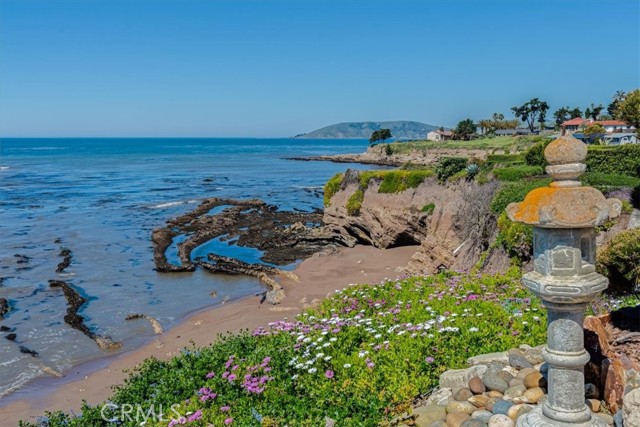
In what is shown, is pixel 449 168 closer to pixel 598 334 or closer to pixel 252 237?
pixel 252 237

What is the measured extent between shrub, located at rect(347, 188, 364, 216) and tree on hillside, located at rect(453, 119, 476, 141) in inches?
3869

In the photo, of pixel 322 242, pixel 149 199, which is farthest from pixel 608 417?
pixel 149 199

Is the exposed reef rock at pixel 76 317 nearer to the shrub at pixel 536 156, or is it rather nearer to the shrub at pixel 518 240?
the shrub at pixel 518 240

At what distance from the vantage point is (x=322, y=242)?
2925cm

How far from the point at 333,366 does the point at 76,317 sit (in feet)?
40.1

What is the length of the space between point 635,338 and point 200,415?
6.14 metres

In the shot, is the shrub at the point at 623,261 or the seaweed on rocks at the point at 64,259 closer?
the shrub at the point at 623,261

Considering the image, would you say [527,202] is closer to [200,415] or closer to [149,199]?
[200,415]

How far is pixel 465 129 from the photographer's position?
120 metres

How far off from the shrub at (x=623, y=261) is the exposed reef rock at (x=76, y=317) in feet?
42.3

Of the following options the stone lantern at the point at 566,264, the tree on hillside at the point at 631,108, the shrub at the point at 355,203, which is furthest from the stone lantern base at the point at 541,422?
the tree on hillside at the point at 631,108

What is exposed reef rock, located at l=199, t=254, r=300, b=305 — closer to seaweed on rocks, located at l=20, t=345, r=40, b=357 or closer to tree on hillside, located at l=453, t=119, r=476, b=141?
seaweed on rocks, located at l=20, t=345, r=40, b=357

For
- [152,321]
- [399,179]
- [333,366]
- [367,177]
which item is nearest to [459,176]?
[399,179]

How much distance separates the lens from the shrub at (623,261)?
8.94 meters
